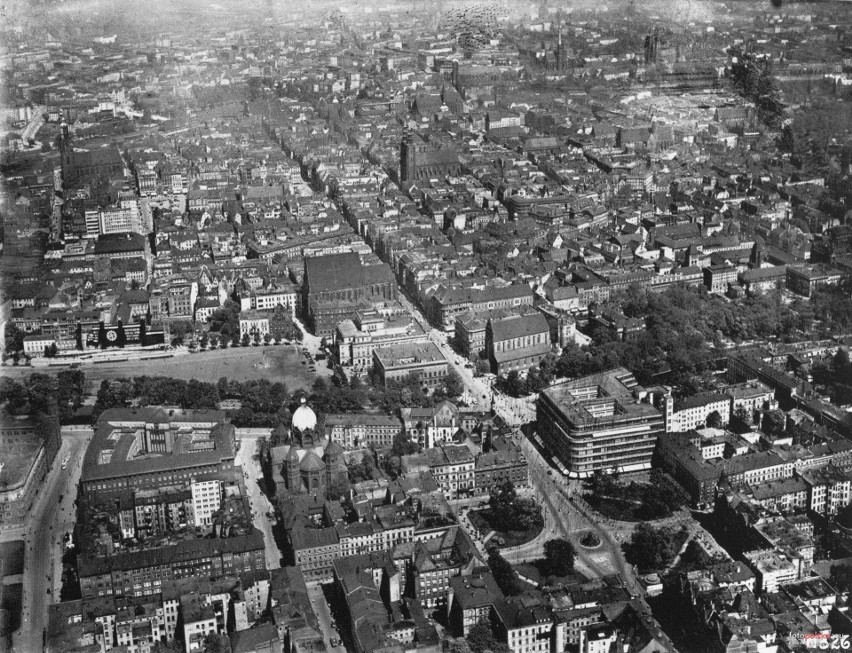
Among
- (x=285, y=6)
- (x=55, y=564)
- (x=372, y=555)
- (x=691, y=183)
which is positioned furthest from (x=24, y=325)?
(x=285, y=6)

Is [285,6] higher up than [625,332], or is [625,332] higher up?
[285,6]

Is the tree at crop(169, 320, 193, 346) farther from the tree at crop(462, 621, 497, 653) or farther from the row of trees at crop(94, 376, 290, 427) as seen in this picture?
the tree at crop(462, 621, 497, 653)

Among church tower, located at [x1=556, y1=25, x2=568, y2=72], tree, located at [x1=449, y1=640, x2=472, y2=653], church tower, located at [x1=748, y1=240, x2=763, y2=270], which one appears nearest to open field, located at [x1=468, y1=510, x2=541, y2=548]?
tree, located at [x1=449, y1=640, x2=472, y2=653]

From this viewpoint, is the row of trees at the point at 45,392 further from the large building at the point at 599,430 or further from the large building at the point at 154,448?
the large building at the point at 599,430

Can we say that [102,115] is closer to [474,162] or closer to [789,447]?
[474,162]

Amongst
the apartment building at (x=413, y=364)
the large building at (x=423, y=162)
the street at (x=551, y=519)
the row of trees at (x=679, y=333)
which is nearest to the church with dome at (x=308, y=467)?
the street at (x=551, y=519)

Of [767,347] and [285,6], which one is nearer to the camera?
[767,347]
